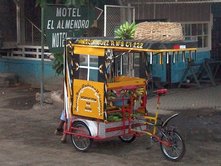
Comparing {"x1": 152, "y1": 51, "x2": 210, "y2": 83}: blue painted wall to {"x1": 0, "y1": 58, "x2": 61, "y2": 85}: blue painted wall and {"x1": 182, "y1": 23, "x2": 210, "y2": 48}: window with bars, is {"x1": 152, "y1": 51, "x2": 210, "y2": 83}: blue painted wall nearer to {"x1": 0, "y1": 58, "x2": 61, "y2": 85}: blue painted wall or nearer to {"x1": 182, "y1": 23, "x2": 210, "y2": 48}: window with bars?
{"x1": 182, "y1": 23, "x2": 210, "y2": 48}: window with bars

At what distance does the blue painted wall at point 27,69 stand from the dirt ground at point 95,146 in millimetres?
3561

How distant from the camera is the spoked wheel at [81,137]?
26.2ft

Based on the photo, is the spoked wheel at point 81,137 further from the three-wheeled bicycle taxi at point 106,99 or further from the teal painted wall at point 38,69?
the teal painted wall at point 38,69

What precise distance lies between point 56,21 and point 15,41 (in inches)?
269

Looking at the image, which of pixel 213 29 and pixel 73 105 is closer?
pixel 73 105

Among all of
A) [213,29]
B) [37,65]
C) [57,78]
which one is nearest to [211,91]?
[213,29]

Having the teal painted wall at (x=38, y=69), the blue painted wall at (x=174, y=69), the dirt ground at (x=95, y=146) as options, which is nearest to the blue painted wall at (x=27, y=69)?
the teal painted wall at (x=38, y=69)

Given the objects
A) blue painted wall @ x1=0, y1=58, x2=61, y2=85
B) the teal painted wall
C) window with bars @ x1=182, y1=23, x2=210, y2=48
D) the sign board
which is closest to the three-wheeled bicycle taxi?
the sign board

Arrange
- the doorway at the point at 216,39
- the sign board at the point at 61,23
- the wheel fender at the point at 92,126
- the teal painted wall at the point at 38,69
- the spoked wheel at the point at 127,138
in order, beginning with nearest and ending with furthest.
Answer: the wheel fender at the point at 92,126
the spoked wheel at the point at 127,138
the sign board at the point at 61,23
the teal painted wall at the point at 38,69
the doorway at the point at 216,39

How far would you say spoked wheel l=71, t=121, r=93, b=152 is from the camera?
7.99 meters

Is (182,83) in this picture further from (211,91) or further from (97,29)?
(97,29)

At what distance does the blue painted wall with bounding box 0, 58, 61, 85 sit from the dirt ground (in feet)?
11.7

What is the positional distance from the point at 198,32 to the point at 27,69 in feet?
17.3

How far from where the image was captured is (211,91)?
45.0 feet
